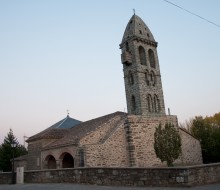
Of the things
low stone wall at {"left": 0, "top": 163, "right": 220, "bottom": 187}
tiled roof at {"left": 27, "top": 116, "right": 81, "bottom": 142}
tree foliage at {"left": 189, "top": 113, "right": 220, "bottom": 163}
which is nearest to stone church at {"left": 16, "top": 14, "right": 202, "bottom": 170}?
tiled roof at {"left": 27, "top": 116, "right": 81, "bottom": 142}

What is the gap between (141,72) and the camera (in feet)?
78.2

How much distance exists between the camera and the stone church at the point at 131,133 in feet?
70.4

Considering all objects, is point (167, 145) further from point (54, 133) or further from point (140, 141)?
point (54, 133)

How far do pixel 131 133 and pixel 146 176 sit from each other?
1075 centimetres

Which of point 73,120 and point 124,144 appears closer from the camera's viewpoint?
point 124,144

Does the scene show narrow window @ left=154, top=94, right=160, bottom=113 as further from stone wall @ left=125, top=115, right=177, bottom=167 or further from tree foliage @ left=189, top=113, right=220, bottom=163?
tree foliage @ left=189, top=113, right=220, bottom=163

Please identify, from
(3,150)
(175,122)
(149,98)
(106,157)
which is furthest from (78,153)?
(3,150)

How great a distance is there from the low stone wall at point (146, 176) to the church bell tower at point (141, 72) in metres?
10.3

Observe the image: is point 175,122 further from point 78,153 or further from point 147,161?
point 78,153

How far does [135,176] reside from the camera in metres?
11.7

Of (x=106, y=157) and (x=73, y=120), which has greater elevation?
(x=73, y=120)

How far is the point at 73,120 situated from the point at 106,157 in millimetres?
15357

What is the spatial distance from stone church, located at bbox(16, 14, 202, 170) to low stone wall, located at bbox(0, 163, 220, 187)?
608 cm

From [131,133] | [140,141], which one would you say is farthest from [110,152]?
[140,141]
